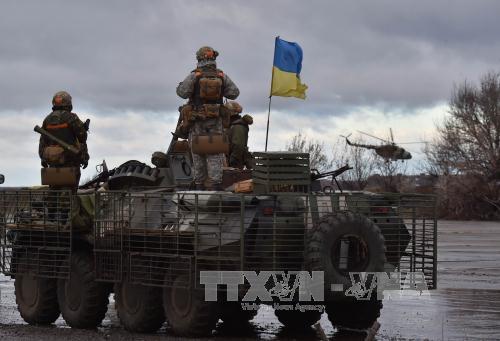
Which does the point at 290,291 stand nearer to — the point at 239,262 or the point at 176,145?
the point at 239,262

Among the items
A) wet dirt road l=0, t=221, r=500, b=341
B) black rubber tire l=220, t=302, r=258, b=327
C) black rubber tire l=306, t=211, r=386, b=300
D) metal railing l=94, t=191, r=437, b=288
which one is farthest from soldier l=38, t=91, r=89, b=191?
black rubber tire l=306, t=211, r=386, b=300

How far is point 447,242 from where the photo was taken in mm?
35875

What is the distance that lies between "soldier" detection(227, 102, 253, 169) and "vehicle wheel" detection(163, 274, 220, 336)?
10.5 feet

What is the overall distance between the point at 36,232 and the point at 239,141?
2993mm

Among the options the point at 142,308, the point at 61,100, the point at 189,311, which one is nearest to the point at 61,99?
the point at 61,100

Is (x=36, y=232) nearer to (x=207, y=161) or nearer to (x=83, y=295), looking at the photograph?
(x=83, y=295)

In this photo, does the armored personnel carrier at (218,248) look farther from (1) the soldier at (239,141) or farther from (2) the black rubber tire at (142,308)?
(1) the soldier at (239,141)

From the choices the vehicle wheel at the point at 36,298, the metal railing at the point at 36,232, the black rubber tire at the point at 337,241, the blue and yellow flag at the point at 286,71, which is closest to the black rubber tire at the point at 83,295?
the metal railing at the point at 36,232

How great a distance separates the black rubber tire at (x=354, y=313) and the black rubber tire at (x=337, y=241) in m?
1.47

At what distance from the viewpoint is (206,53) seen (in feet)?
49.2

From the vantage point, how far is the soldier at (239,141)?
16.2 metres

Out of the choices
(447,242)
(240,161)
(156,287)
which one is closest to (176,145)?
(240,161)

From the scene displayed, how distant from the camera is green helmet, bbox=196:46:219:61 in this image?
1501 centimetres

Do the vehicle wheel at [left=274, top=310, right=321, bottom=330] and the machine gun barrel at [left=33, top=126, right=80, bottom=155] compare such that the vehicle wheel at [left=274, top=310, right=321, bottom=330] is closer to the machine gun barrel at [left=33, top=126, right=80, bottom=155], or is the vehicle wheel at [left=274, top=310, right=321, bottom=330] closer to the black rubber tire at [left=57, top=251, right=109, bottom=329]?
the black rubber tire at [left=57, top=251, right=109, bottom=329]
